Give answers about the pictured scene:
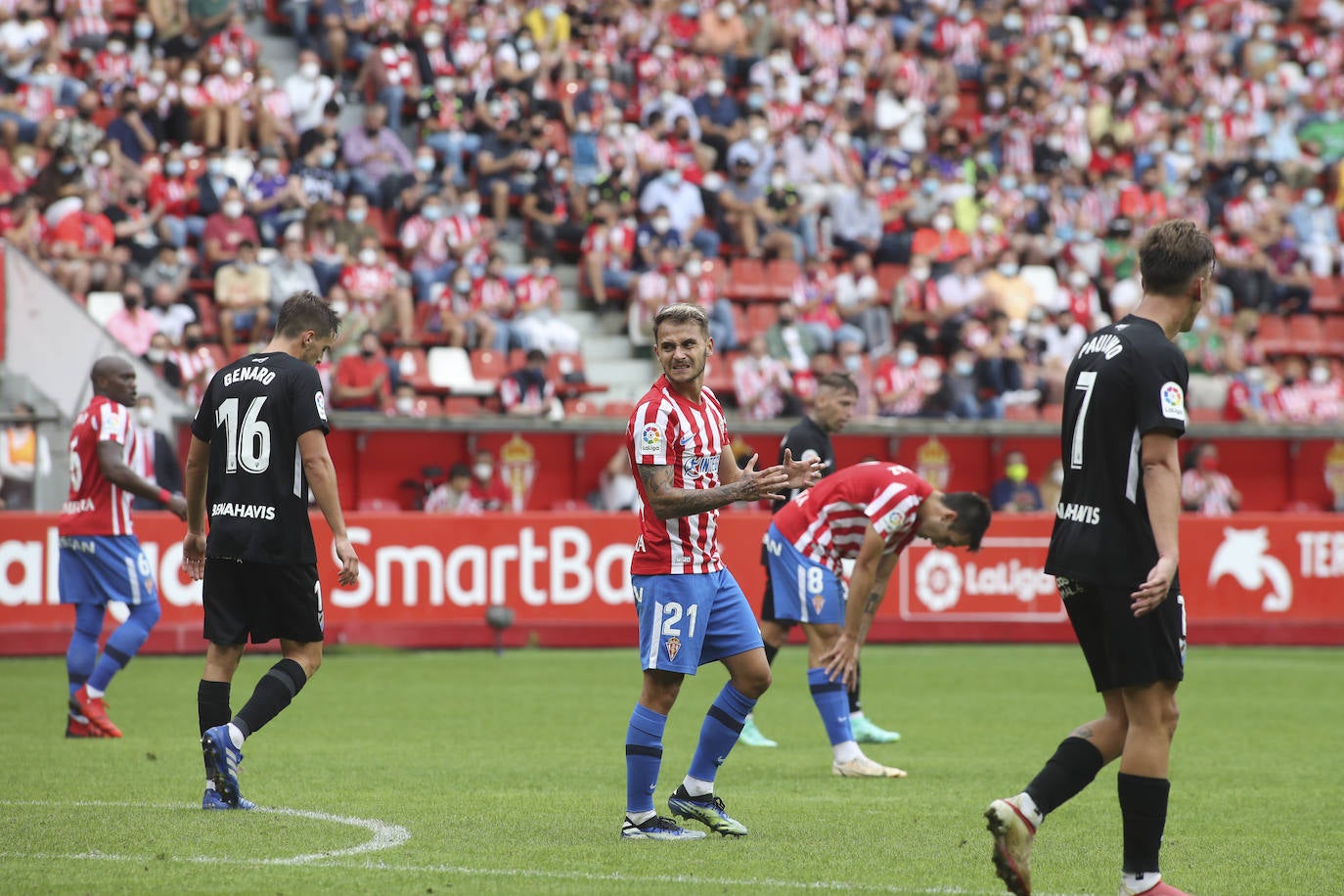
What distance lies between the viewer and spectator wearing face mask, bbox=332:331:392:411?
794 inches

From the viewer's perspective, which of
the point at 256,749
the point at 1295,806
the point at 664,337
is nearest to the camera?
the point at 664,337

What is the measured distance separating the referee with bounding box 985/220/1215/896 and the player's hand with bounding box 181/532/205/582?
4.14 metres

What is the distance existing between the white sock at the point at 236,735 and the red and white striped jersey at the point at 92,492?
3.79 metres

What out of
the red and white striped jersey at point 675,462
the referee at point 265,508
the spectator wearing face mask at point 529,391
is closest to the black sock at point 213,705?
the referee at point 265,508

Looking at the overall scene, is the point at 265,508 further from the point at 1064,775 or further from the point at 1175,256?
the point at 1175,256

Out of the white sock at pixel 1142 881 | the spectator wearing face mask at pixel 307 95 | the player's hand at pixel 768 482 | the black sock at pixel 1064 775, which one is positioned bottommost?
the white sock at pixel 1142 881

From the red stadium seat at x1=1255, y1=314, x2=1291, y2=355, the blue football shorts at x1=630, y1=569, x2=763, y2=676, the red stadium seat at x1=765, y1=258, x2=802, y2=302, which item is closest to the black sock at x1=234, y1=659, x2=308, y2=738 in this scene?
the blue football shorts at x1=630, y1=569, x2=763, y2=676

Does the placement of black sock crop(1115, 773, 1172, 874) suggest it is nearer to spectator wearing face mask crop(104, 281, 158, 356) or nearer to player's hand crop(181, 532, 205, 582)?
player's hand crop(181, 532, 205, 582)

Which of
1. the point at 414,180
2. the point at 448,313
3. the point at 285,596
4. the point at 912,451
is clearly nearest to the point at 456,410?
the point at 448,313

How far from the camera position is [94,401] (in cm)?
1059

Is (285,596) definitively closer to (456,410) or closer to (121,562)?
(121,562)

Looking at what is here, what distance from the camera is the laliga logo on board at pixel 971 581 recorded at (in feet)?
62.5

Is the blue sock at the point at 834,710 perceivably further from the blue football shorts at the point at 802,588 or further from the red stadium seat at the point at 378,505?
the red stadium seat at the point at 378,505

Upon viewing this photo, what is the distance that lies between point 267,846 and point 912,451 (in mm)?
16517
